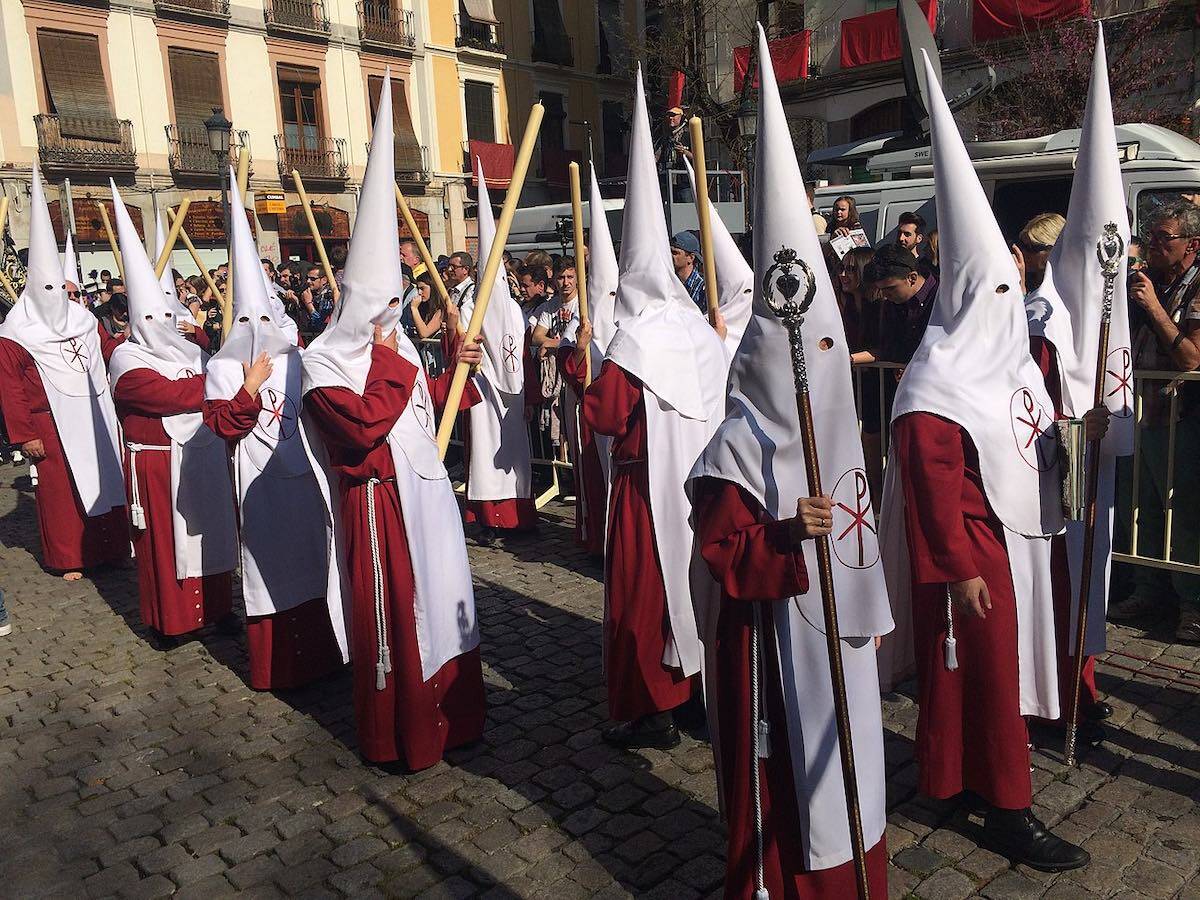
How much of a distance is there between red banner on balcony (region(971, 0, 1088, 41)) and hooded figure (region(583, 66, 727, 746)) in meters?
17.8

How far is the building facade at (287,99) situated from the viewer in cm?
2409

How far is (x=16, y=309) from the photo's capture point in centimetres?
781

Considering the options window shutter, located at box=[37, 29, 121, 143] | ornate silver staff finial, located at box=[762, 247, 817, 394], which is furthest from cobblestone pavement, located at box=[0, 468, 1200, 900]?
window shutter, located at box=[37, 29, 121, 143]

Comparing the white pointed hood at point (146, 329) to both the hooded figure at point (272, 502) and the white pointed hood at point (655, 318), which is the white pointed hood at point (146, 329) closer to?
the hooded figure at point (272, 502)

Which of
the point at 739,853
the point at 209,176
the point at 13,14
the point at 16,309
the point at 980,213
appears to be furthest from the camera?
the point at 209,176

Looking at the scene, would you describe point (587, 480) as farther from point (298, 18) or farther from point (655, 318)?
point (298, 18)

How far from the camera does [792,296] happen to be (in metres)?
2.59

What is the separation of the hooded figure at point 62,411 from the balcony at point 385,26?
2464cm

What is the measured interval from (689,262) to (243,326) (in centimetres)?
287

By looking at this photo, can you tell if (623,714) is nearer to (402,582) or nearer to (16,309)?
(402,582)

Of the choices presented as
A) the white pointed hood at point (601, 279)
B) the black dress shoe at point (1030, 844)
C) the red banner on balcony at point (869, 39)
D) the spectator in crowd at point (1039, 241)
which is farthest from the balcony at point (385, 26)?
the black dress shoe at point (1030, 844)

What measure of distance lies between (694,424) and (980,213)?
1592mm

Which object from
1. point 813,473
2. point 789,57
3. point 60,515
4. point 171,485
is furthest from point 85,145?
point 813,473

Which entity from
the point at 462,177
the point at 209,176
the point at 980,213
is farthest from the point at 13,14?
the point at 980,213
